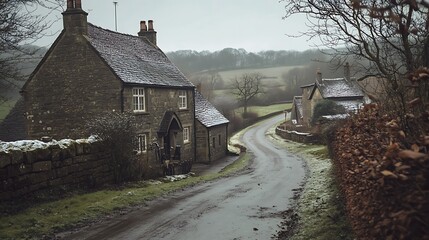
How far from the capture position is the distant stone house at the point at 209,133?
35562mm

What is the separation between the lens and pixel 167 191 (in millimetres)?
15375

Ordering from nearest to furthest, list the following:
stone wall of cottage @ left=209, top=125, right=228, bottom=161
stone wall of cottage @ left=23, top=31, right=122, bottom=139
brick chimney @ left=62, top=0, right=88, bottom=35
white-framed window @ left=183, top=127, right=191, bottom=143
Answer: stone wall of cottage @ left=23, top=31, right=122, bottom=139, brick chimney @ left=62, top=0, right=88, bottom=35, white-framed window @ left=183, top=127, right=191, bottom=143, stone wall of cottage @ left=209, top=125, right=228, bottom=161

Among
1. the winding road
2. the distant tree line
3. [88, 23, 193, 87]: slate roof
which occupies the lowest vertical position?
the winding road

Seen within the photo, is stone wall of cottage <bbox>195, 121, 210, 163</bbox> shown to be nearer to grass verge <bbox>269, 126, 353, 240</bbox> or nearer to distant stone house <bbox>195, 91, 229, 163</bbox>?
distant stone house <bbox>195, 91, 229, 163</bbox>

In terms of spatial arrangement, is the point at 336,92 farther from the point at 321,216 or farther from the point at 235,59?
the point at 235,59

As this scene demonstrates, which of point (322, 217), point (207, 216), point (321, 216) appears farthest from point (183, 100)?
point (322, 217)

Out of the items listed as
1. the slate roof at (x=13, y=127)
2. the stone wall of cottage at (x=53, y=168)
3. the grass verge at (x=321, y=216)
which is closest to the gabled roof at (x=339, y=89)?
the slate roof at (x=13, y=127)

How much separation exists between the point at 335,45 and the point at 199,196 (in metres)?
7.11

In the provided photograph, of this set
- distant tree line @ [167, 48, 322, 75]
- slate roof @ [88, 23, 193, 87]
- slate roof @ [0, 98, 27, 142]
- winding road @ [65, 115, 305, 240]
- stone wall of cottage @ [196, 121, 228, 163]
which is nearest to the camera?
winding road @ [65, 115, 305, 240]

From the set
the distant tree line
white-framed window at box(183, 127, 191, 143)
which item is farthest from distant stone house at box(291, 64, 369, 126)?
the distant tree line

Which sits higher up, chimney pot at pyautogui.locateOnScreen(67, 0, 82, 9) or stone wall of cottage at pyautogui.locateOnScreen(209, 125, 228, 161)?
chimney pot at pyautogui.locateOnScreen(67, 0, 82, 9)

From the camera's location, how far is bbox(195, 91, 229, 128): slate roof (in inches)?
1436

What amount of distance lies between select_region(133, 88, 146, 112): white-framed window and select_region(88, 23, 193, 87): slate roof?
714 mm

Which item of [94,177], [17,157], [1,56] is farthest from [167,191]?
[1,56]
